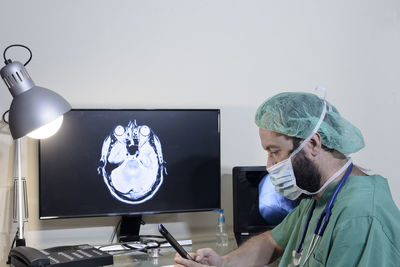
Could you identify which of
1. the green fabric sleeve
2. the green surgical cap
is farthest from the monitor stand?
the green fabric sleeve

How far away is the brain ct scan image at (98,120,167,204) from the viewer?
2324 millimetres

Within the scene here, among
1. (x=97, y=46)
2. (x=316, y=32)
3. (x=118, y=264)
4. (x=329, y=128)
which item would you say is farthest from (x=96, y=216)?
(x=316, y=32)

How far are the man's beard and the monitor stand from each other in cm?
96

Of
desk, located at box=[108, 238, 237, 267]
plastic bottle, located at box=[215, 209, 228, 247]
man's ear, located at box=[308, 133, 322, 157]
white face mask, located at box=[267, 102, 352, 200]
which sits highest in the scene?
man's ear, located at box=[308, 133, 322, 157]

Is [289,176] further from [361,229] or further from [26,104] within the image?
[26,104]

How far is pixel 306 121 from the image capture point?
171 centimetres

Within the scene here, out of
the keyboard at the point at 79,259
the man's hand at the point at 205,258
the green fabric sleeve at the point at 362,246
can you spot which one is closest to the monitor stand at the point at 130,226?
the man's hand at the point at 205,258

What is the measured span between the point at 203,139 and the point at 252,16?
2.27ft

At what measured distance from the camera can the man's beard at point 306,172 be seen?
173cm

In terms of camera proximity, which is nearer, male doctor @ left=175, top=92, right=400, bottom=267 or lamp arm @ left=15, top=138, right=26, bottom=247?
male doctor @ left=175, top=92, right=400, bottom=267

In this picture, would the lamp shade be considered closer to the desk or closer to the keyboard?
the keyboard

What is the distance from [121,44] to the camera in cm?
246

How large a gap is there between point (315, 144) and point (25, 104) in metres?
0.97

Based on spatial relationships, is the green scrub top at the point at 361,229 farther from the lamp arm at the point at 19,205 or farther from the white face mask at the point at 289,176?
the lamp arm at the point at 19,205
